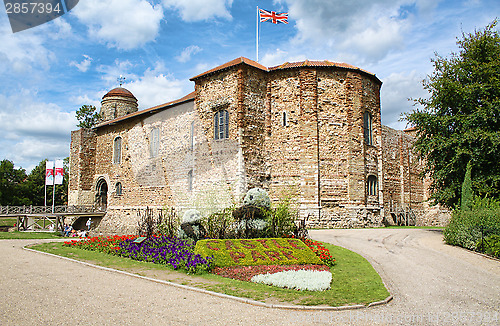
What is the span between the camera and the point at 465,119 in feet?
58.0

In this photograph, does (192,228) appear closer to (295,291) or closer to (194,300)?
(295,291)

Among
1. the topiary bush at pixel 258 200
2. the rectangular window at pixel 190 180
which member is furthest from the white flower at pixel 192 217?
the rectangular window at pixel 190 180

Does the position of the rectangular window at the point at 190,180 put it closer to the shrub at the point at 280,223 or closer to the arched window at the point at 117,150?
the arched window at the point at 117,150

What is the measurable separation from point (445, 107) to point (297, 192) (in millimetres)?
9265

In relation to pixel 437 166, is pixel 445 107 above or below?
above

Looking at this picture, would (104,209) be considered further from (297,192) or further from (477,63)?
(477,63)

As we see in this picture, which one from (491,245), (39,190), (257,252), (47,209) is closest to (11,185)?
(39,190)

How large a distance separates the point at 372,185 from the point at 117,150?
2407cm

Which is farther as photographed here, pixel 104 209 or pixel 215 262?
pixel 104 209

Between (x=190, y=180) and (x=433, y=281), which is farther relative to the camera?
(x=190, y=180)

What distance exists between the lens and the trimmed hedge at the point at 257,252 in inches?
408

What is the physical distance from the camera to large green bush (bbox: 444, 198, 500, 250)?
12821mm

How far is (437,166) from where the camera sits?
1909cm

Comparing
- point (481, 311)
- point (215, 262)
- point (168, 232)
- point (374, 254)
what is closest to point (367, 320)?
point (481, 311)
